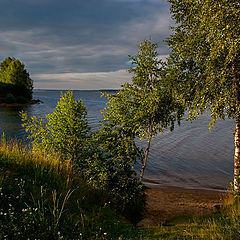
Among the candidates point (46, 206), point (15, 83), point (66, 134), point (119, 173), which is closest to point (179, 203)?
point (119, 173)

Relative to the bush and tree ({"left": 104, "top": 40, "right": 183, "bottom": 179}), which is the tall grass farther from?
the bush

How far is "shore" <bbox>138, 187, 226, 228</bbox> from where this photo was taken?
1292cm

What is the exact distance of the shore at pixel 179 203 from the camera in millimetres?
12922

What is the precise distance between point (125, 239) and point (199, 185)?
18.2 metres

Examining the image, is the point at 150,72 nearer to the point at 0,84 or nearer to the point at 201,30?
the point at 201,30

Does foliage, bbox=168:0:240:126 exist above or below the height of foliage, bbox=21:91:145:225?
above

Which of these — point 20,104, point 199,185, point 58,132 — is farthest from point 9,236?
point 20,104

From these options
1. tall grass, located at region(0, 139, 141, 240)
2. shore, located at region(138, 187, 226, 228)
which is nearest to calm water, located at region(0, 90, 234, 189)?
shore, located at region(138, 187, 226, 228)

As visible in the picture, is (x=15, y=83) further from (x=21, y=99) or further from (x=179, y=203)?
(x=179, y=203)

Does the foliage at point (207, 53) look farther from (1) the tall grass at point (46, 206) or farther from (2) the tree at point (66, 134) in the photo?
(1) the tall grass at point (46, 206)

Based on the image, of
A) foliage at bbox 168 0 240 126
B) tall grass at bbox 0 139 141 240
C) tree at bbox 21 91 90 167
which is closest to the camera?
tall grass at bbox 0 139 141 240

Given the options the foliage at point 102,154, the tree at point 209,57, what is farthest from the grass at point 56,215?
the tree at point 209,57

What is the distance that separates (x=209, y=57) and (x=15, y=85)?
300 ft

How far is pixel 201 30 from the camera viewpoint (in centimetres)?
1159
